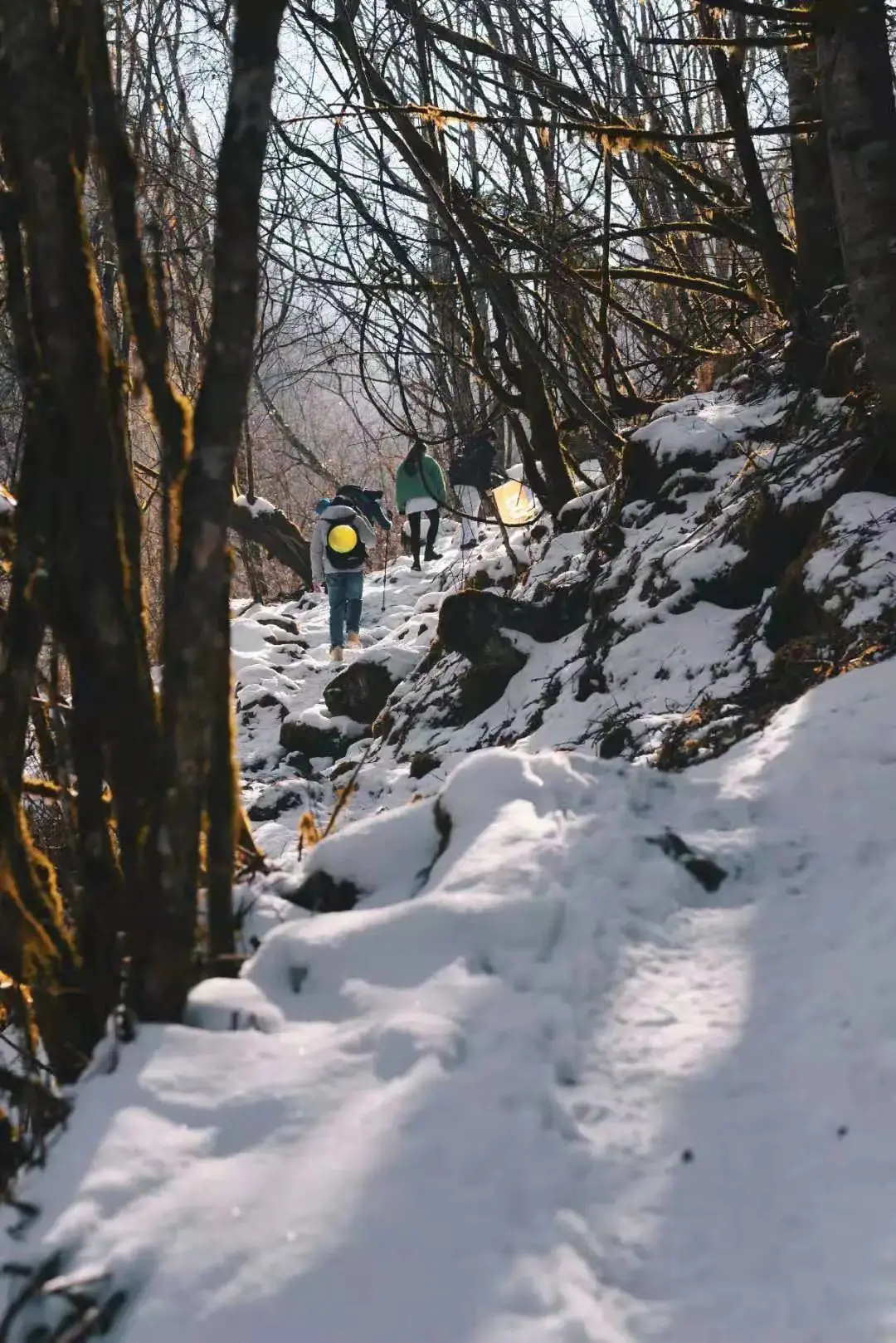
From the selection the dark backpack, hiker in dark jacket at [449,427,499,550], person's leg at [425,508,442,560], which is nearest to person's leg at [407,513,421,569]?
person's leg at [425,508,442,560]

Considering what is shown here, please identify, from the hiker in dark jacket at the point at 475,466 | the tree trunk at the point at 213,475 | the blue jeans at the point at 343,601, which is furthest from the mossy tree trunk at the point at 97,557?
the hiker in dark jacket at the point at 475,466

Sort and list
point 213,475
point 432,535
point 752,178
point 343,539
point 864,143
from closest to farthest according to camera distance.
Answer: point 213,475, point 864,143, point 752,178, point 343,539, point 432,535

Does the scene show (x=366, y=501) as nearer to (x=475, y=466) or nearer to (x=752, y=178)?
(x=475, y=466)

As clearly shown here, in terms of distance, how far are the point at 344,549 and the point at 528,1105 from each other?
8.61 m

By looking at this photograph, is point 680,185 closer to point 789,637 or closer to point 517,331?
point 517,331

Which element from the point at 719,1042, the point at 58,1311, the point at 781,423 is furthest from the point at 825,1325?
the point at 781,423

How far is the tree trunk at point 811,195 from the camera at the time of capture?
5.12m

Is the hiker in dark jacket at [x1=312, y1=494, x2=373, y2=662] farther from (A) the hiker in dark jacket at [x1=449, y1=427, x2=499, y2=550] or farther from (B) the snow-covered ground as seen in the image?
(B) the snow-covered ground

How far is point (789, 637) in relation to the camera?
417cm

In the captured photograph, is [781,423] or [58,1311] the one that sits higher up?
[781,423]

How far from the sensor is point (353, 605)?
10555mm

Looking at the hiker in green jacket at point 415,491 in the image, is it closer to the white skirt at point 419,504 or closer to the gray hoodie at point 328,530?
the white skirt at point 419,504

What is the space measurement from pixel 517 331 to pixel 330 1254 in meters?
6.30

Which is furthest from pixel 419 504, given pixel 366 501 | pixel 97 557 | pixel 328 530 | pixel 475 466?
pixel 97 557
